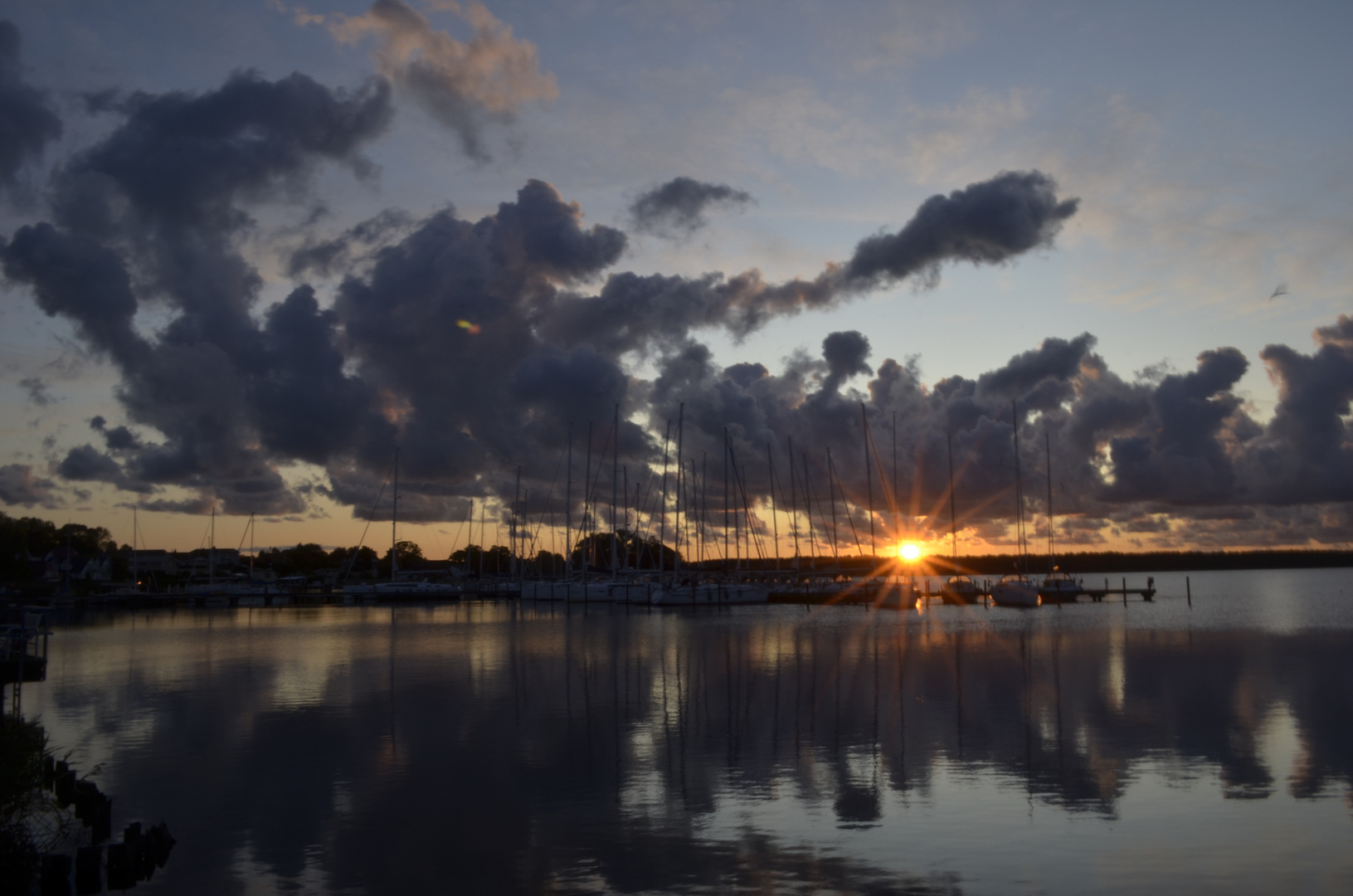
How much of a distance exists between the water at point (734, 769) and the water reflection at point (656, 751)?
97 mm

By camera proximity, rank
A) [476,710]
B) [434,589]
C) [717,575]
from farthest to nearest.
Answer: [434,589] < [717,575] < [476,710]

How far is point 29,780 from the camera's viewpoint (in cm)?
1480

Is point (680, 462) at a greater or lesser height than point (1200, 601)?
greater

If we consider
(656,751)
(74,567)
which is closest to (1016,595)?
(656,751)

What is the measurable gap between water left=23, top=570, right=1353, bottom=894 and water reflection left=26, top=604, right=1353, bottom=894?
0.32ft

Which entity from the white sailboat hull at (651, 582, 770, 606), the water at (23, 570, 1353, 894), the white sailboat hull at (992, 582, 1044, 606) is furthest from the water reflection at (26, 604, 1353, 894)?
the white sailboat hull at (651, 582, 770, 606)

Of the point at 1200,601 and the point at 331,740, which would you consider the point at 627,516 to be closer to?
the point at 1200,601

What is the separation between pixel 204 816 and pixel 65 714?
54.3 feet

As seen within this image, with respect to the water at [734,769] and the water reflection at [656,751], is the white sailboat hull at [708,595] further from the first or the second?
the water at [734,769]

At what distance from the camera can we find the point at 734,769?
21141mm

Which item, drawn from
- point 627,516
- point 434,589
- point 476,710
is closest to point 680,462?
point 627,516

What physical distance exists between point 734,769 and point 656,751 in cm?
290

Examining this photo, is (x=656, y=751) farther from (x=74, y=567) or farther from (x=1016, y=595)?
(x=74, y=567)

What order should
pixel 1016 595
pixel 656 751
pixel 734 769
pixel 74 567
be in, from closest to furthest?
pixel 734 769 → pixel 656 751 → pixel 1016 595 → pixel 74 567
